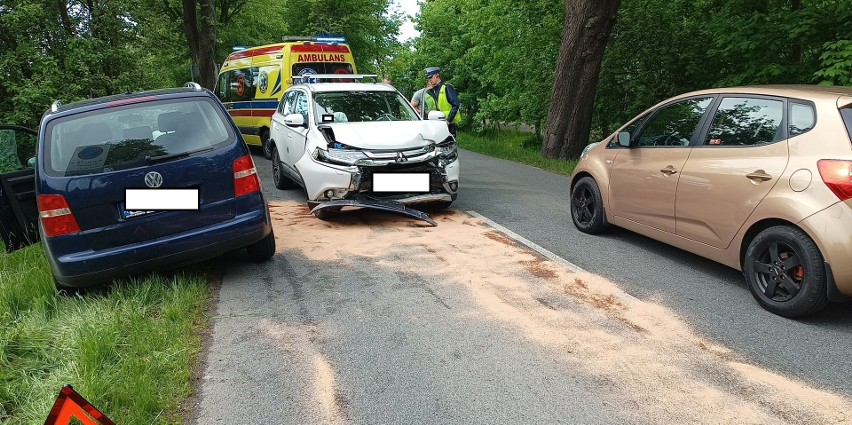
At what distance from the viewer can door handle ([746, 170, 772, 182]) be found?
434 centimetres

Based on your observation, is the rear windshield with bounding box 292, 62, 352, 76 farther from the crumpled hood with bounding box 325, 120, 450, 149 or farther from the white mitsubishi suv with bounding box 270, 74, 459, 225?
the crumpled hood with bounding box 325, 120, 450, 149

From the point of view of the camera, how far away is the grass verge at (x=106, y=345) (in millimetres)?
3188

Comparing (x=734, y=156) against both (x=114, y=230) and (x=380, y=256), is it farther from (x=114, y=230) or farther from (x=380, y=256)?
(x=114, y=230)

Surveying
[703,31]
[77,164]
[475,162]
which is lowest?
[475,162]

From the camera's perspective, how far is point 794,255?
4.12 meters

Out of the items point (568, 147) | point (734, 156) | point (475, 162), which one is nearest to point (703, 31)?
point (568, 147)

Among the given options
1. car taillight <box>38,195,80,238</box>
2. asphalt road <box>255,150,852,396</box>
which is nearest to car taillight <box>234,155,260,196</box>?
car taillight <box>38,195,80,238</box>

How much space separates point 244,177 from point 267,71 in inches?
352

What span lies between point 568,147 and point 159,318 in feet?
34.5

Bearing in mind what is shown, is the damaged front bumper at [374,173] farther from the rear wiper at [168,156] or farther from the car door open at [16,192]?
the car door open at [16,192]

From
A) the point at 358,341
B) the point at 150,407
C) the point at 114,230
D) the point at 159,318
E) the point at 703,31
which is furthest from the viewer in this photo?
the point at 703,31

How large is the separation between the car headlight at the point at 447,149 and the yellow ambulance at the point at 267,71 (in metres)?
5.94

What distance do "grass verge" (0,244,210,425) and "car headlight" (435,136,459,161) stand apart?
3.16 meters

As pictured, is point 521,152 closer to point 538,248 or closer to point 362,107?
point 362,107
